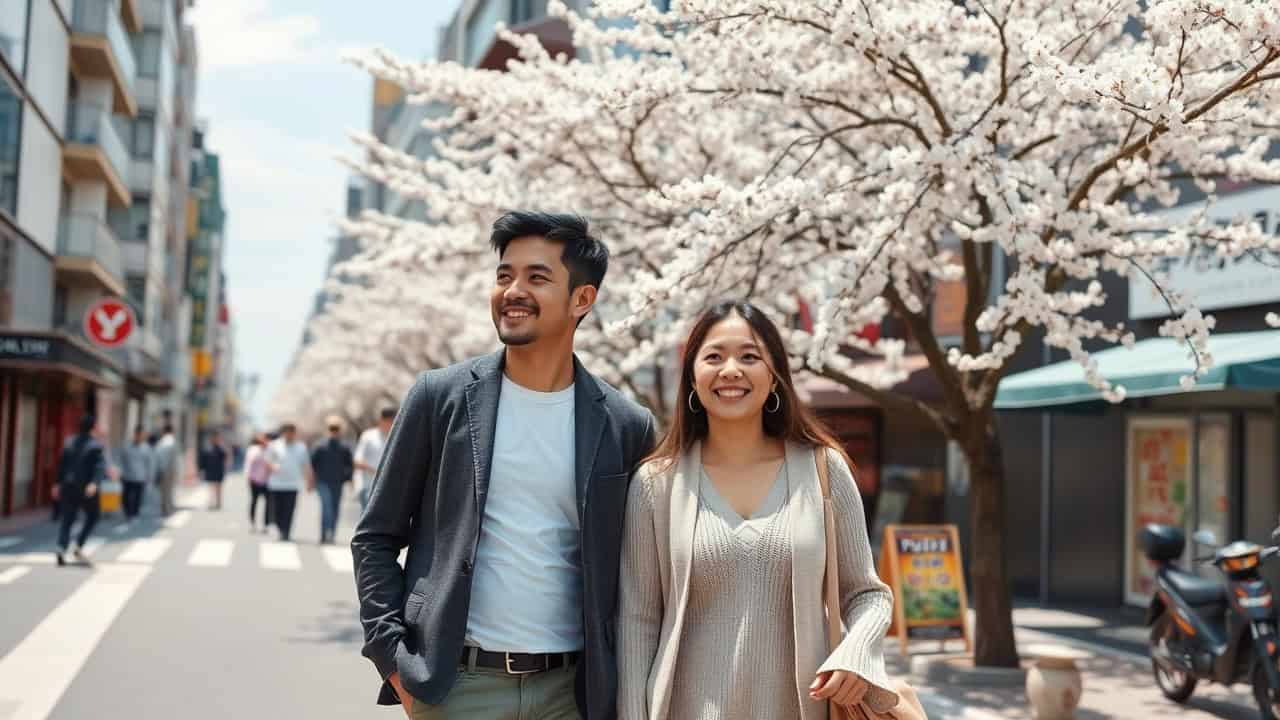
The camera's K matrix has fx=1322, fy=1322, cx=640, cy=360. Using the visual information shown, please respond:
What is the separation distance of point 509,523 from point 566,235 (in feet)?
2.41

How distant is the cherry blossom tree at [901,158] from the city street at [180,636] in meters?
3.16

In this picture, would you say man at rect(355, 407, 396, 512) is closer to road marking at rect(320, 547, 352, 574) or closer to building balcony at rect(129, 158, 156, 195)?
road marking at rect(320, 547, 352, 574)

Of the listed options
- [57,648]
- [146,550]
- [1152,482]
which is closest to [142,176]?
[146,550]

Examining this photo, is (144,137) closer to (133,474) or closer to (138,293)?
(138,293)

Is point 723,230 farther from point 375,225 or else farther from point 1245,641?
point 375,225

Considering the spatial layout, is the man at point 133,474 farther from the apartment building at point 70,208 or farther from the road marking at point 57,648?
the road marking at point 57,648

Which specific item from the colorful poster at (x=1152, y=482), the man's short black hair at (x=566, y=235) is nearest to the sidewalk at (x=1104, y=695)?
the colorful poster at (x=1152, y=482)

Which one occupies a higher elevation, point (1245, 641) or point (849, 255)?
point (849, 255)

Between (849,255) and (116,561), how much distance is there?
11.4 meters

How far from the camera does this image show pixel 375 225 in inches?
602

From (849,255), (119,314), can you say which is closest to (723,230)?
(849,255)

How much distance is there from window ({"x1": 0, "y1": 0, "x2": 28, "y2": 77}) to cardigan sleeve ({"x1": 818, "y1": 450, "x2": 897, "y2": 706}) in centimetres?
2220

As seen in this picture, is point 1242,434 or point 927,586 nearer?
point 927,586

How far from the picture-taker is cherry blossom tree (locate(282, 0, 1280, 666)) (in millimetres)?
7355
